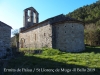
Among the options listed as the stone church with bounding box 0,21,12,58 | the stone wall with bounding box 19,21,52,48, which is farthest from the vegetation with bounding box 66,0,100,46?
the stone church with bounding box 0,21,12,58

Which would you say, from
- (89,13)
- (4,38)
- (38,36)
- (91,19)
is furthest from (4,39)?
(89,13)

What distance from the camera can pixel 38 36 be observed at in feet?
78.0

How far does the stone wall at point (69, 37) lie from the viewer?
19469mm

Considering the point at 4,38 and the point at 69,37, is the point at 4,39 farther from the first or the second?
the point at 69,37

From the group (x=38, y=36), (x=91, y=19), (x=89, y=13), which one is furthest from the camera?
(x=89, y=13)

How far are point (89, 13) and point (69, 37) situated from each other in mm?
24990

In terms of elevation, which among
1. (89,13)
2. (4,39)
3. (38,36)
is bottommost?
(4,39)

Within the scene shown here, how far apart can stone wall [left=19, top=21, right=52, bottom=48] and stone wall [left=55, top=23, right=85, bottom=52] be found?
4.48 ft

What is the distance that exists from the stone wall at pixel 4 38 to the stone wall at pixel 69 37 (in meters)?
6.90

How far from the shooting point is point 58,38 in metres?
20.3

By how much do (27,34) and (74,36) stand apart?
387 inches

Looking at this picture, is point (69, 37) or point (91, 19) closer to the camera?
point (69, 37)

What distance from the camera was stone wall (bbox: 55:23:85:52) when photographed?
1947 centimetres

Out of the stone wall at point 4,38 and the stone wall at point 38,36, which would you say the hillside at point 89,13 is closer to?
the stone wall at point 38,36
